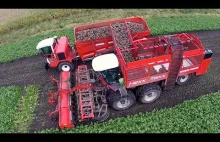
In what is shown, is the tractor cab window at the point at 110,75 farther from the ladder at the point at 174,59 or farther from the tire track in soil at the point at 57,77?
the ladder at the point at 174,59

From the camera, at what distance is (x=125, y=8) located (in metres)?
19.9

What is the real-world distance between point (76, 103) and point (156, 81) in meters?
3.70

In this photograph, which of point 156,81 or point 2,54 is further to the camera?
point 2,54

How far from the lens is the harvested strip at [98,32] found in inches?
533

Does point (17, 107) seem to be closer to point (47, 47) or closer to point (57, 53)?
point (57, 53)

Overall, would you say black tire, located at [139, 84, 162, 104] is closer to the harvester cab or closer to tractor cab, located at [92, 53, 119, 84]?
tractor cab, located at [92, 53, 119, 84]

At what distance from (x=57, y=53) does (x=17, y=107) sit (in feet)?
10.8

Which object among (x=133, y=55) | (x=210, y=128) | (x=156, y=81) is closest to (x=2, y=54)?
(x=133, y=55)

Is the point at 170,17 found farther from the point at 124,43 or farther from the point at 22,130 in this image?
the point at 22,130

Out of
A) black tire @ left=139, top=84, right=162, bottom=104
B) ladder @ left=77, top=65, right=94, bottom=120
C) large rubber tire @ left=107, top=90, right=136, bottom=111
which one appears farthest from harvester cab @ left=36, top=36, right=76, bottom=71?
black tire @ left=139, top=84, right=162, bottom=104

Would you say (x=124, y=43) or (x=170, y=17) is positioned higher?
(x=124, y=43)

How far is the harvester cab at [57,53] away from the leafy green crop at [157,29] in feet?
7.67

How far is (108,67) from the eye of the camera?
10281 millimetres

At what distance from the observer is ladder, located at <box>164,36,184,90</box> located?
10.4 meters
